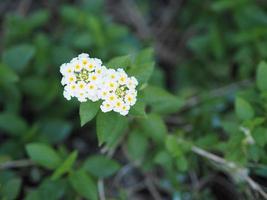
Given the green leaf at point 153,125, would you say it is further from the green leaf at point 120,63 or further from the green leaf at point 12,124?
the green leaf at point 12,124

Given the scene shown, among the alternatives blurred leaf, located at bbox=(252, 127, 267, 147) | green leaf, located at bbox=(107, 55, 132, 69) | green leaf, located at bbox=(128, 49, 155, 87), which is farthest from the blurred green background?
green leaf, located at bbox=(107, 55, 132, 69)

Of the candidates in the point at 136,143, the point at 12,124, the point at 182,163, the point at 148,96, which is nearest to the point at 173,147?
the point at 182,163

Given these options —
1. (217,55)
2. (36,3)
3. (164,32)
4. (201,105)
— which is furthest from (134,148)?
(36,3)

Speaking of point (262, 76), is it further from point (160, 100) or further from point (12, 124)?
point (12, 124)

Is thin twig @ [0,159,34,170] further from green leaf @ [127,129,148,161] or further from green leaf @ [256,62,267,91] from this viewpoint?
green leaf @ [256,62,267,91]

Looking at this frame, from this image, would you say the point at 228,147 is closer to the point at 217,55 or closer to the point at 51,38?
the point at 217,55

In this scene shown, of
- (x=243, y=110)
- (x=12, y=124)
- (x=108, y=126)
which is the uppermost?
(x=108, y=126)
